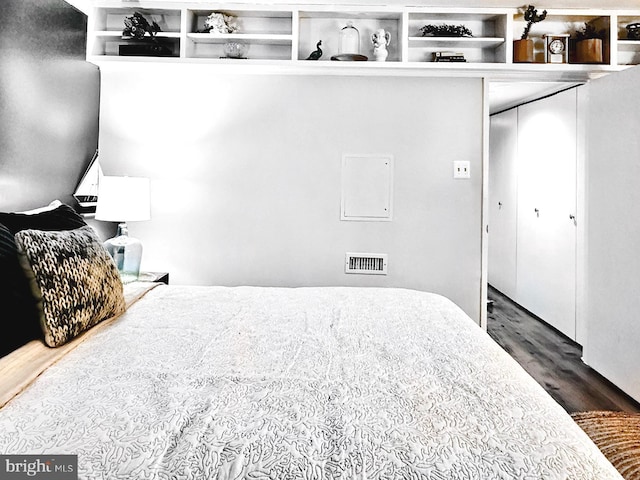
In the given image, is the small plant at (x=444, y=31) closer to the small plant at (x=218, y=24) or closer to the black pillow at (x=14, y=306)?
the small plant at (x=218, y=24)

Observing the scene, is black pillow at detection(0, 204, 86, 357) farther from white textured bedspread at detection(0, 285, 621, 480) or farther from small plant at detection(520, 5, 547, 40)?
small plant at detection(520, 5, 547, 40)

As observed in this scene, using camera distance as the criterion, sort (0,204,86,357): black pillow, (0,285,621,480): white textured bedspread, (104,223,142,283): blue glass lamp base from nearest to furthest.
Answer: (0,285,621,480): white textured bedspread, (0,204,86,357): black pillow, (104,223,142,283): blue glass lamp base

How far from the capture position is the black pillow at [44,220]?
1.67 metres

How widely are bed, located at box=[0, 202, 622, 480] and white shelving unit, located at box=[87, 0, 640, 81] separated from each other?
86.1 inches

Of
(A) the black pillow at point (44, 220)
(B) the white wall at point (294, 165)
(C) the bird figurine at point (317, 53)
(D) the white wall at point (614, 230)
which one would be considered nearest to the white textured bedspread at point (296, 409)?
(A) the black pillow at point (44, 220)

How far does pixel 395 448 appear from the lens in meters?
0.89

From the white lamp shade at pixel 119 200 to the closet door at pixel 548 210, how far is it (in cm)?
337

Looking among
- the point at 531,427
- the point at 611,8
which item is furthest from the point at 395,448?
the point at 611,8

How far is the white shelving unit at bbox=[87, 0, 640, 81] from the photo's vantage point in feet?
10.6

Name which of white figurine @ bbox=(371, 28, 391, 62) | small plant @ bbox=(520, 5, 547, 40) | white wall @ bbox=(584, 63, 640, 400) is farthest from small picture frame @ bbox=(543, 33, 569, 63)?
white figurine @ bbox=(371, 28, 391, 62)

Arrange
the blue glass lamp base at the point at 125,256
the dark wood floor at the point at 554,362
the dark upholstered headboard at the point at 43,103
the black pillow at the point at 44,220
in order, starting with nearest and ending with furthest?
the black pillow at the point at 44,220
the dark upholstered headboard at the point at 43,103
the dark wood floor at the point at 554,362
the blue glass lamp base at the point at 125,256

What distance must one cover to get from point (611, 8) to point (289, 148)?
243 centimetres

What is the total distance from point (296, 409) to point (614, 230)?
2.60m

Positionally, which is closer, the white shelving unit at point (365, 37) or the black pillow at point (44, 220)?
the black pillow at point (44, 220)
